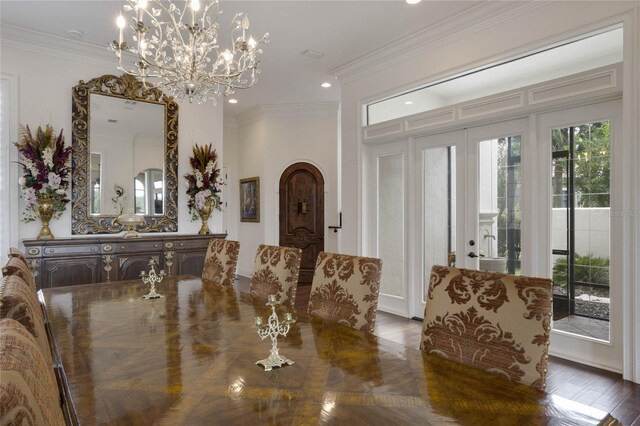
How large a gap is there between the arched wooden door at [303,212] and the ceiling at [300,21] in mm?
2380

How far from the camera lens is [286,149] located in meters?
6.96

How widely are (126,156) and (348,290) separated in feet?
11.9

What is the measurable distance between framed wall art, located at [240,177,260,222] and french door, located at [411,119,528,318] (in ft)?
11.6

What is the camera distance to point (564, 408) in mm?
963

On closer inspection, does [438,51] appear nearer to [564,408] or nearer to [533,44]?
[533,44]

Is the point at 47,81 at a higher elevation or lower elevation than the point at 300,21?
lower

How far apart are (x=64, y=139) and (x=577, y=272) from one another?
16.6 ft

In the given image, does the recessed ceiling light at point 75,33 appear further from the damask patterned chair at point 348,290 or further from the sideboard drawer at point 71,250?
the damask patterned chair at point 348,290

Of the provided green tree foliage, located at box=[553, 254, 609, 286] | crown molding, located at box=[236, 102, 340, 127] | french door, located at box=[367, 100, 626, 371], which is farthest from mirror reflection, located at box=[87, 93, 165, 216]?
green tree foliage, located at box=[553, 254, 609, 286]

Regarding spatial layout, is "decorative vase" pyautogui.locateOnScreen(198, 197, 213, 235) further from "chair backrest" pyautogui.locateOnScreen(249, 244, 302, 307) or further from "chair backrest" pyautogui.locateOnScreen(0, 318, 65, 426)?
"chair backrest" pyautogui.locateOnScreen(0, 318, 65, 426)

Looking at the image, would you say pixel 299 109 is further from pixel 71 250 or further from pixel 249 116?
pixel 71 250

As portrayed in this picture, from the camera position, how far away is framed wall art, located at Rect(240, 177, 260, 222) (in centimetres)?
715

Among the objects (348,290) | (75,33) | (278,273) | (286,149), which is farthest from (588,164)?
(75,33)

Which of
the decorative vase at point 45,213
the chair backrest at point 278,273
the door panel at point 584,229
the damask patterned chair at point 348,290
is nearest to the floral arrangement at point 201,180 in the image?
the decorative vase at point 45,213
